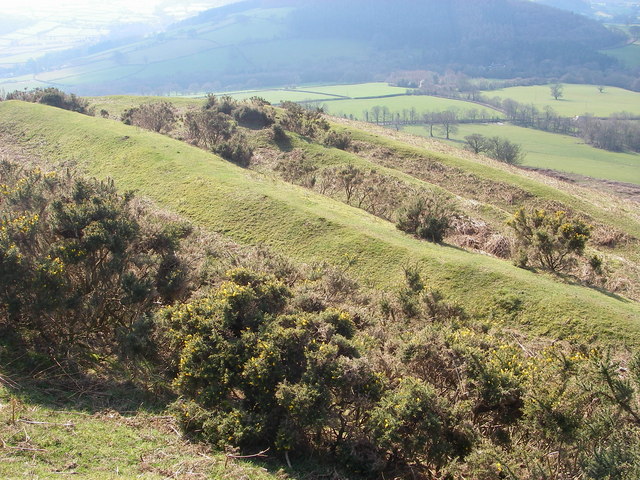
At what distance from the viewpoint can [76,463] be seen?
7.94 meters

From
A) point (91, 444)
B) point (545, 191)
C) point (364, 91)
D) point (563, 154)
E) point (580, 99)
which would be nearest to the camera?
point (91, 444)

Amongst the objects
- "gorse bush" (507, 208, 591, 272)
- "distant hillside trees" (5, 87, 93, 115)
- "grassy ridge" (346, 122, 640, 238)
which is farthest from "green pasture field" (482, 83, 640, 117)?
"gorse bush" (507, 208, 591, 272)

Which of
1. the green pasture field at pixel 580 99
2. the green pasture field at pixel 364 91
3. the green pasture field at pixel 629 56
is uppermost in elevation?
the green pasture field at pixel 629 56

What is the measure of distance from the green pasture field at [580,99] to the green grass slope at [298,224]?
101498 millimetres

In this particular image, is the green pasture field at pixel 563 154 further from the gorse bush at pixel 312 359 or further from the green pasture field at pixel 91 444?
the green pasture field at pixel 91 444

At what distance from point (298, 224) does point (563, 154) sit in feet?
210

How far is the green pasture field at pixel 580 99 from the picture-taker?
109338mm

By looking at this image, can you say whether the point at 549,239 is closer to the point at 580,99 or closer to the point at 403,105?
the point at 403,105

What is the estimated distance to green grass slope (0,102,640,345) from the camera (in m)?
14.0

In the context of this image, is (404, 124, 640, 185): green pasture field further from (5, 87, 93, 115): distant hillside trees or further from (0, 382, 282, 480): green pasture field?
(0, 382, 282, 480): green pasture field

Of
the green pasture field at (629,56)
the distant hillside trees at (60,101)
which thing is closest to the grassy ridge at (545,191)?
the distant hillside trees at (60,101)

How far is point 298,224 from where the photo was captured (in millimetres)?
20875

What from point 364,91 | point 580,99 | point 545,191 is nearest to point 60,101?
point 545,191

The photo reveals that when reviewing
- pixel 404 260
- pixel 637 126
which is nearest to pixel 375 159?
pixel 404 260
